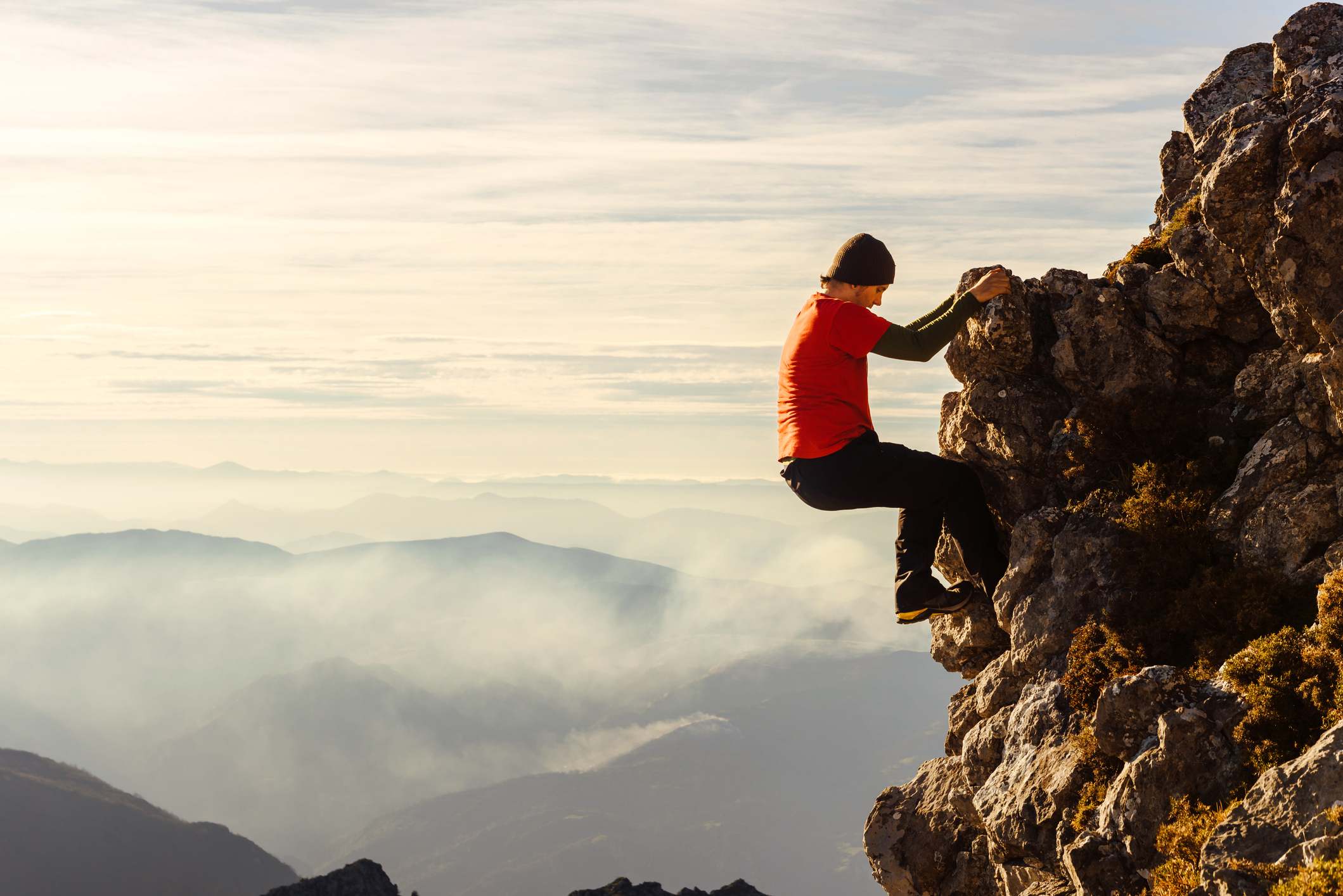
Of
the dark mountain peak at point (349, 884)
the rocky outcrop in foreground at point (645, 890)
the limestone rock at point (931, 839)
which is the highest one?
the limestone rock at point (931, 839)

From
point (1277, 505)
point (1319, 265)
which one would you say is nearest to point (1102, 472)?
point (1277, 505)

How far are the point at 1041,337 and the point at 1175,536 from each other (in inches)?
162

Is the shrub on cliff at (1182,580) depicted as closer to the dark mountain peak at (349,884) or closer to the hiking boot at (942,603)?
the hiking boot at (942,603)

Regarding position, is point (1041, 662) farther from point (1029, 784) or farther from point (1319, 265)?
point (1319, 265)

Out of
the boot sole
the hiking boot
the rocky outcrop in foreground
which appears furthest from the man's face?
the rocky outcrop in foreground

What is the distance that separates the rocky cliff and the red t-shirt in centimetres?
286

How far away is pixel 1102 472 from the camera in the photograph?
53.2 ft

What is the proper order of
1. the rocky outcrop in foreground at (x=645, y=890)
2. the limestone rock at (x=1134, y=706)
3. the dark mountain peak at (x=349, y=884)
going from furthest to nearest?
the rocky outcrop in foreground at (x=645, y=890), the dark mountain peak at (x=349, y=884), the limestone rock at (x=1134, y=706)

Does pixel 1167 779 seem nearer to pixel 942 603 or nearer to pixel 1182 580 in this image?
pixel 1182 580

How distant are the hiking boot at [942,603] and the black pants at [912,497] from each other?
0.13m

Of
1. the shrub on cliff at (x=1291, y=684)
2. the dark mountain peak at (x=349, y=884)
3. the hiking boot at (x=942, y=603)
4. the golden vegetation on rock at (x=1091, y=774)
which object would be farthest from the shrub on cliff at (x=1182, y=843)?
the dark mountain peak at (x=349, y=884)

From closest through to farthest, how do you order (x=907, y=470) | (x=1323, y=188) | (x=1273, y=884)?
(x=1273, y=884) → (x=1323, y=188) → (x=907, y=470)

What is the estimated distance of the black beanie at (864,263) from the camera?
15234 millimetres

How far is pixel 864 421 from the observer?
634 inches
